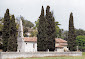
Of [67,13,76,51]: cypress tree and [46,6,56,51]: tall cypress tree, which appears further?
[67,13,76,51]: cypress tree

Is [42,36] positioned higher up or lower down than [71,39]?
higher up

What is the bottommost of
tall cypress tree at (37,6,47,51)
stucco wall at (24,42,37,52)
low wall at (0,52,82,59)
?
low wall at (0,52,82,59)

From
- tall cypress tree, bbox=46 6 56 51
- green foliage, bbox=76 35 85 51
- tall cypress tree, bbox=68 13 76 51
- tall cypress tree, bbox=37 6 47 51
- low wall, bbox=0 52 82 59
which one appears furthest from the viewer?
green foliage, bbox=76 35 85 51

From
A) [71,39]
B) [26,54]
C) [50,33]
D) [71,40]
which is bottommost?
[26,54]

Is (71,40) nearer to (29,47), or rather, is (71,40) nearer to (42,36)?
(42,36)

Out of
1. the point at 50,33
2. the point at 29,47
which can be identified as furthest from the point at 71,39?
the point at 29,47

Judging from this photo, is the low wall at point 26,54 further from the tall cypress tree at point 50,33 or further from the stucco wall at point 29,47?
the stucco wall at point 29,47

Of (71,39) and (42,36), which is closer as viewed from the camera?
(42,36)

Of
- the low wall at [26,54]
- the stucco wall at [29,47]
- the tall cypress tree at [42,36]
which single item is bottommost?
the low wall at [26,54]

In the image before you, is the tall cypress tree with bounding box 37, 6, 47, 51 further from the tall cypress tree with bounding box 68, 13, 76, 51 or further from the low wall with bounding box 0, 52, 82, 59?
the tall cypress tree with bounding box 68, 13, 76, 51

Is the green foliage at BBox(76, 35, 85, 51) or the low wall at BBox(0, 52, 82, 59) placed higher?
the green foliage at BBox(76, 35, 85, 51)

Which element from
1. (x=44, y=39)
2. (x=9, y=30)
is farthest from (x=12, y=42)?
(x=44, y=39)

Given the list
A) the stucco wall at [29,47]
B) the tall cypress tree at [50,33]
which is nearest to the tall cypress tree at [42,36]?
the tall cypress tree at [50,33]

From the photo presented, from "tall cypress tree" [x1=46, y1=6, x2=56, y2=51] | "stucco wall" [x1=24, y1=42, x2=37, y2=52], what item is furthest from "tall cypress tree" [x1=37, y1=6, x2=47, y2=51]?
"stucco wall" [x1=24, y1=42, x2=37, y2=52]
